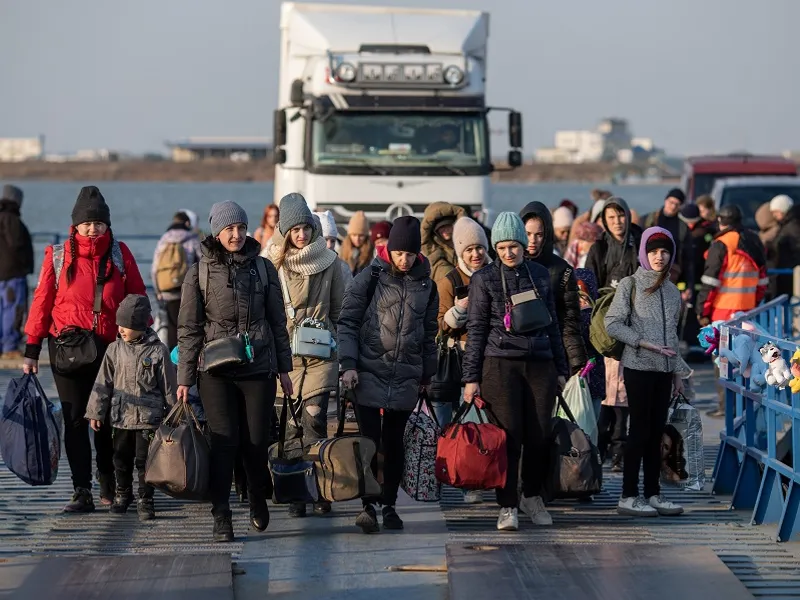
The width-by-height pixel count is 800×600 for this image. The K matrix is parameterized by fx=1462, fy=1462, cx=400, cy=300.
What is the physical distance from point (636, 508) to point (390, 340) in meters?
1.83

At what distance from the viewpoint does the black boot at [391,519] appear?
8.27 meters

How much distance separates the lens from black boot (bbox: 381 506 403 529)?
8273 millimetres

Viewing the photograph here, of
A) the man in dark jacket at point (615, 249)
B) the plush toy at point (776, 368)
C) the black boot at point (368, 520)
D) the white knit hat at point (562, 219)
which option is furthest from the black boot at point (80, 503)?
the white knit hat at point (562, 219)

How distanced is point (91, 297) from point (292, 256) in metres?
1.21

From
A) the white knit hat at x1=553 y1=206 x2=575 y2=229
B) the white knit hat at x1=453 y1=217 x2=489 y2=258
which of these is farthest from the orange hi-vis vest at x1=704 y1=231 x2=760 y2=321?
the white knit hat at x1=453 y1=217 x2=489 y2=258

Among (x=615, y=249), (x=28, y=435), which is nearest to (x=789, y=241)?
(x=615, y=249)

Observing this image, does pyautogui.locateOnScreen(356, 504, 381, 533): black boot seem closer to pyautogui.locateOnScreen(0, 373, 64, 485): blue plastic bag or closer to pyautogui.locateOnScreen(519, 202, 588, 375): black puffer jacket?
pyautogui.locateOnScreen(519, 202, 588, 375): black puffer jacket

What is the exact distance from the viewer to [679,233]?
14078mm

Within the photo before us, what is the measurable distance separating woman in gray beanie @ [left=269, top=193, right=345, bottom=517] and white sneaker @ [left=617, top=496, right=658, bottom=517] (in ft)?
5.80

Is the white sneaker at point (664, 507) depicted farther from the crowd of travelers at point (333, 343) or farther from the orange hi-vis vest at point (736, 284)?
the orange hi-vis vest at point (736, 284)

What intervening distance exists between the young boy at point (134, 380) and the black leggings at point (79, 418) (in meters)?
0.13

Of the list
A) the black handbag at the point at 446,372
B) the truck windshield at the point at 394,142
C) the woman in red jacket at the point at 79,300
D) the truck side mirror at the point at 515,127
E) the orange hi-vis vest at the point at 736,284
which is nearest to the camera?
the woman in red jacket at the point at 79,300

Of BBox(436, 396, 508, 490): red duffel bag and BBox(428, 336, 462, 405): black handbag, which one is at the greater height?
BBox(428, 336, 462, 405): black handbag

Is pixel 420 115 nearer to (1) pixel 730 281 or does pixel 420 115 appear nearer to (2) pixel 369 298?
(1) pixel 730 281
